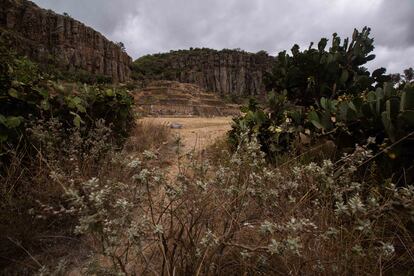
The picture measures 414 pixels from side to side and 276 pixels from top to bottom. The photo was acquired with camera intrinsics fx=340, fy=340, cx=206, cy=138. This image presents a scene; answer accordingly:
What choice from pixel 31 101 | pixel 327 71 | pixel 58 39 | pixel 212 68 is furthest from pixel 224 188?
pixel 212 68

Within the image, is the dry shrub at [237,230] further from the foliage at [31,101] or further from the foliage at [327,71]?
the foliage at [327,71]

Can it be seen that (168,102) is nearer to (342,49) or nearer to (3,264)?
(342,49)

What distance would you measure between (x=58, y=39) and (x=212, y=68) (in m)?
28.1

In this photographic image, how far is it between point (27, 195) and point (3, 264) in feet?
2.09

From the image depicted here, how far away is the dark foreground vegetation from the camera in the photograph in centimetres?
156

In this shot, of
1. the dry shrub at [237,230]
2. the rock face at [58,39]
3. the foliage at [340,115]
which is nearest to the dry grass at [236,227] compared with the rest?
the dry shrub at [237,230]

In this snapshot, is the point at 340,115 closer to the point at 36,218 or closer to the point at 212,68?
the point at 36,218

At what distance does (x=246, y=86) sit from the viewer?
68.0 meters

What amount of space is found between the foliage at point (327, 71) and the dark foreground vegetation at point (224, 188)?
0.07ft

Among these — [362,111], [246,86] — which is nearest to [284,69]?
[362,111]

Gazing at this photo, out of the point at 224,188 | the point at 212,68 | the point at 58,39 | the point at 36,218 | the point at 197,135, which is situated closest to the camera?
the point at 224,188

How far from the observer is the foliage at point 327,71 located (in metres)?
5.12

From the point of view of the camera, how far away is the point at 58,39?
43906mm

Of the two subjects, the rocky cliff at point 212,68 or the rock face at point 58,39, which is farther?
the rocky cliff at point 212,68
